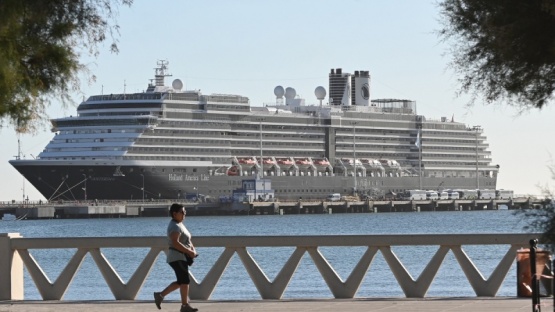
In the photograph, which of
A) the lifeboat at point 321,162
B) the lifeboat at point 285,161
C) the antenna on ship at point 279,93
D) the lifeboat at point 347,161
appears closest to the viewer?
the lifeboat at point 285,161

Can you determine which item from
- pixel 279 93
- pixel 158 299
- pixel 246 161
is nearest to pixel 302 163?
pixel 246 161

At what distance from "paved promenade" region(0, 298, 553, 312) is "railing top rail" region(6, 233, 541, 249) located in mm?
630

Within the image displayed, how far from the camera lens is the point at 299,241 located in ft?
46.4

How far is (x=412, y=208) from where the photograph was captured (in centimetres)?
11481

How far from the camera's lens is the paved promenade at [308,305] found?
41.5 feet

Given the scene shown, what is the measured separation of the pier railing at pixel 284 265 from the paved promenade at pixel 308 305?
0.36m

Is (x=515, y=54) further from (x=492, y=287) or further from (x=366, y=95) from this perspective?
(x=366, y=95)

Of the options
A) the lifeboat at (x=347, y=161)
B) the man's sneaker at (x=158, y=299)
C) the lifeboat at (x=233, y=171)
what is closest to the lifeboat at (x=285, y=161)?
the lifeboat at (x=233, y=171)

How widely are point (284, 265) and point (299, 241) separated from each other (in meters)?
0.30

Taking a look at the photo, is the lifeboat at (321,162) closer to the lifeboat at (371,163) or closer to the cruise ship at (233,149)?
the cruise ship at (233,149)

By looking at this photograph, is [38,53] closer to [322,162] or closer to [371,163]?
[322,162]

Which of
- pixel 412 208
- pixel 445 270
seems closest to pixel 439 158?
pixel 412 208

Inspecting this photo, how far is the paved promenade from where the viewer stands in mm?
12641

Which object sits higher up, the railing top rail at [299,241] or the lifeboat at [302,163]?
the lifeboat at [302,163]
